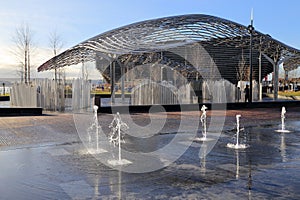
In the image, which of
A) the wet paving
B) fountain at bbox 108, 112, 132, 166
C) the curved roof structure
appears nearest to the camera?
the wet paving

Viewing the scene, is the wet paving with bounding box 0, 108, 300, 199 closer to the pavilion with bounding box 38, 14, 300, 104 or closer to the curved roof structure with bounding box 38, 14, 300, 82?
the pavilion with bounding box 38, 14, 300, 104

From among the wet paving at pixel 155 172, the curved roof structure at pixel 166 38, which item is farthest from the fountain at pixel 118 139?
the curved roof structure at pixel 166 38

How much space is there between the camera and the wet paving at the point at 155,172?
4.84 metres

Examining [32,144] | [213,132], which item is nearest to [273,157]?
[213,132]

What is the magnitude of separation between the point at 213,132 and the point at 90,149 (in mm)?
4762

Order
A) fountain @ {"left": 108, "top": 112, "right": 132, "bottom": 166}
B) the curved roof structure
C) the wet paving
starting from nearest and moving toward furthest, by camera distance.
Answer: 1. the wet paving
2. fountain @ {"left": 108, "top": 112, "right": 132, "bottom": 166}
3. the curved roof structure

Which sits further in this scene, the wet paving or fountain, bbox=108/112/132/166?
fountain, bbox=108/112/132/166

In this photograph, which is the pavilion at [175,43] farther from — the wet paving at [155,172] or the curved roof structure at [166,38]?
the wet paving at [155,172]

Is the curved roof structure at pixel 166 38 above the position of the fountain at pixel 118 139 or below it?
above

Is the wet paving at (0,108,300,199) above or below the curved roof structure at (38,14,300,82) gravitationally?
below

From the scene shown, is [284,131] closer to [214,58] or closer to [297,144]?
[297,144]

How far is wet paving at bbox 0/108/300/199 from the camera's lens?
15.9 ft

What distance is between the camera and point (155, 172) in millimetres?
6055

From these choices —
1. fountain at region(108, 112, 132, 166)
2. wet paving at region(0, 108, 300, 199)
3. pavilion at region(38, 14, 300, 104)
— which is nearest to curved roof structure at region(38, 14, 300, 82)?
pavilion at region(38, 14, 300, 104)
